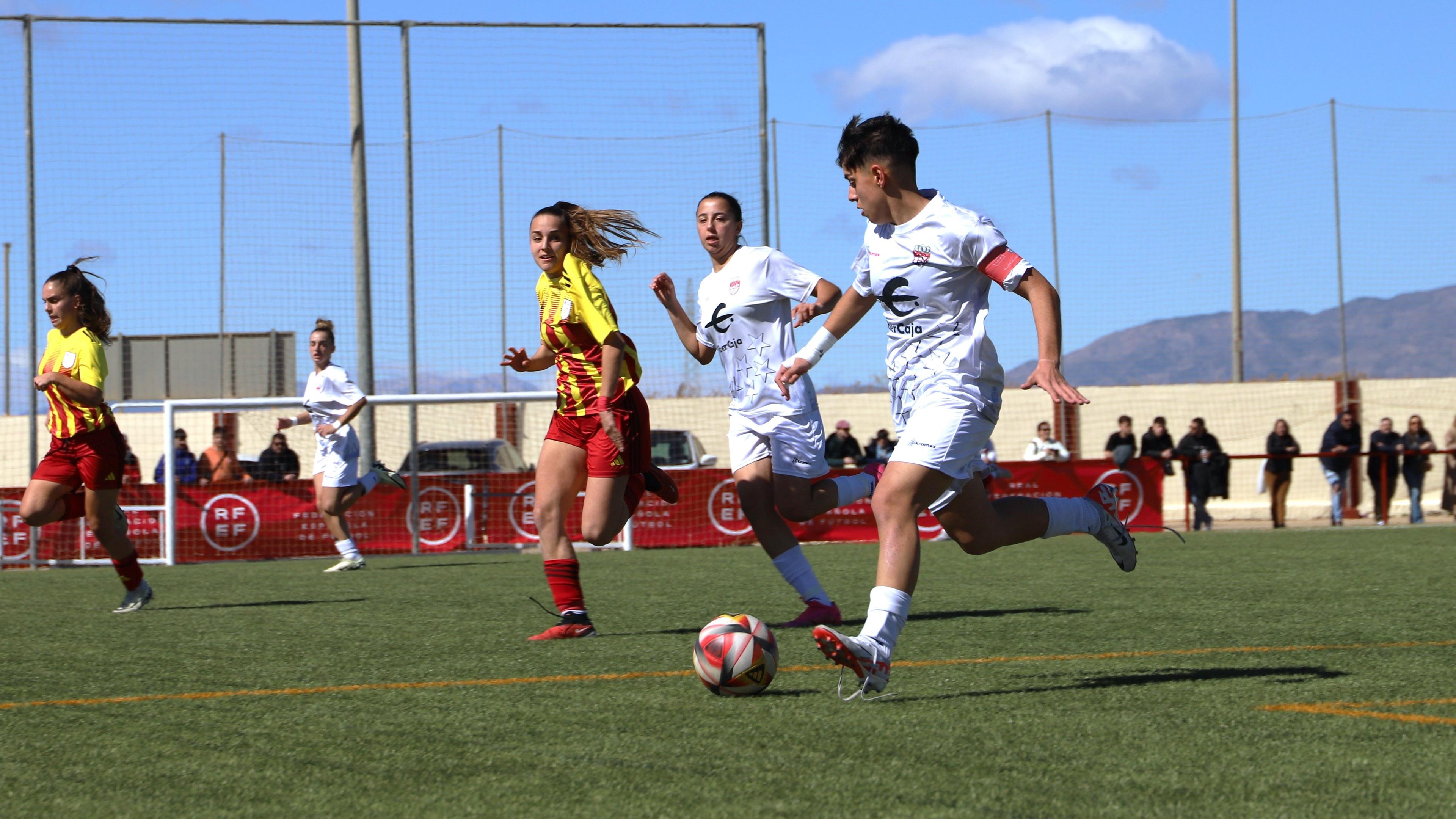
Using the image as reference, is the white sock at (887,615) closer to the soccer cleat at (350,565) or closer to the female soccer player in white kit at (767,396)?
the female soccer player in white kit at (767,396)

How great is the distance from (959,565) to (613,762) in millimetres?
7805

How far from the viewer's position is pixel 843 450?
18.3m

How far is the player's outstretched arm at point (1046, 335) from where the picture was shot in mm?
4336

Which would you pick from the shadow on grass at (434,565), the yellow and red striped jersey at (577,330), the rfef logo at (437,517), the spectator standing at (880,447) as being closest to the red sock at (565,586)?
the yellow and red striped jersey at (577,330)

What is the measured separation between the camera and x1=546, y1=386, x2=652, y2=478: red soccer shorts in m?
6.36

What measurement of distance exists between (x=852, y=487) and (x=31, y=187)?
32.9ft

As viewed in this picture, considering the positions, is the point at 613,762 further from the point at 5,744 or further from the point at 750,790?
the point at 5,744

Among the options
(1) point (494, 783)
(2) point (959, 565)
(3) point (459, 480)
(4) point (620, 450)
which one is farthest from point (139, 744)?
(3) point (459, 480)

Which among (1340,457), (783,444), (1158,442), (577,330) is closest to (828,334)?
(577,330)

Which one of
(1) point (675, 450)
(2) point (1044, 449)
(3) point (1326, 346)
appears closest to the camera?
(1) point (675, 450)

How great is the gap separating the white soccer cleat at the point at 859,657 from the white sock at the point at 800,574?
2.45 m

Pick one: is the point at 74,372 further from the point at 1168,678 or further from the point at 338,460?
the point at 1168,678

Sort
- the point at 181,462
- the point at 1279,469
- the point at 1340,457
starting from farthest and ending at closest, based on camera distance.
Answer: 1. the point at 1279,469
2. the point at 1340,457
3. the point at 181,462

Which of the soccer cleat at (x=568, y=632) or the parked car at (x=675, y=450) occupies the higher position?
the parked car at (x=675, y=450)
